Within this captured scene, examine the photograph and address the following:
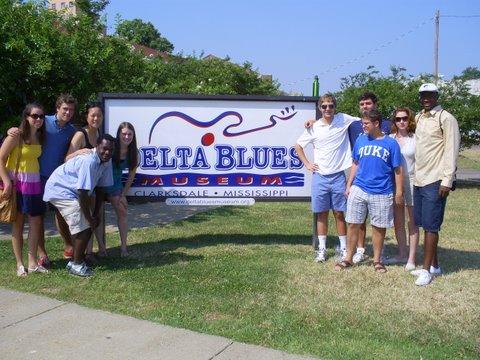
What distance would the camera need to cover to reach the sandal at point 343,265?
5.71m

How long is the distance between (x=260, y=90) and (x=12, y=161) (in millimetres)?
16776

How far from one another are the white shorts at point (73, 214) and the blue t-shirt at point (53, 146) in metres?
0.45

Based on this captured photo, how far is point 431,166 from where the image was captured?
5.39 meters

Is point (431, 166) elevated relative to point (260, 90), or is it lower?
lower

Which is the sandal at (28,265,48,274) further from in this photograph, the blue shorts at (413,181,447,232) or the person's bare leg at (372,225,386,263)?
the blue shorts at (413,181,447,232)

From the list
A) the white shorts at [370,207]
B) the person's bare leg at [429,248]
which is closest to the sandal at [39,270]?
the white shorts at [370,207]

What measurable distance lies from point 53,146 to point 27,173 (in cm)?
41

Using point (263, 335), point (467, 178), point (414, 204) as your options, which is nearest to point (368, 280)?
point (414, 204)

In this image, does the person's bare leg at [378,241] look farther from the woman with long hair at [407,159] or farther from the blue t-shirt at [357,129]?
the blue t-shirt at [357,129]

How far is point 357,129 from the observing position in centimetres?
607

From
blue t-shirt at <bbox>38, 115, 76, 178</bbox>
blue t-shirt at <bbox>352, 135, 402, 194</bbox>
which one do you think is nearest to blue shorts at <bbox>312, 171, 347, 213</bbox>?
blue t-shirt at <bbox>352, 135, 402, 194</bbox>

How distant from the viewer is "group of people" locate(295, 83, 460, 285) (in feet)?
17.6

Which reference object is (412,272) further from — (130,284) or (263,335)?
(130,284)

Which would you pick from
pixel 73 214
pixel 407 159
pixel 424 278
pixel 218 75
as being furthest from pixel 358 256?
pixel 218 75
